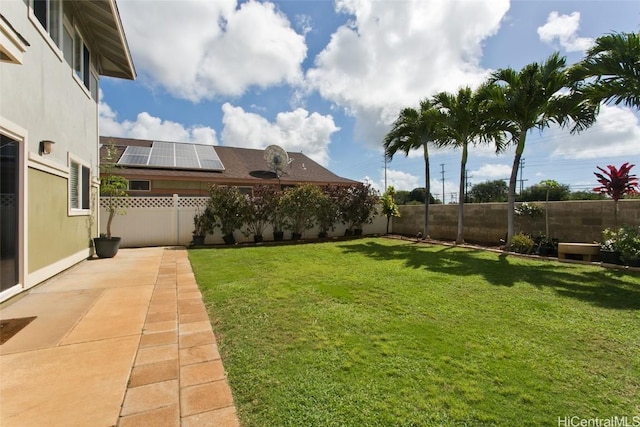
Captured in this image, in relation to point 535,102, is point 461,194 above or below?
below

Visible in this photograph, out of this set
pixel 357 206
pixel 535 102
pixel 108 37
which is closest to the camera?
pixel 108 37

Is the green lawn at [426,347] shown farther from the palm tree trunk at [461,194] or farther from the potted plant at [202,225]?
the potted plant at [202,225]

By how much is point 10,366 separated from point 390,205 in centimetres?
1316

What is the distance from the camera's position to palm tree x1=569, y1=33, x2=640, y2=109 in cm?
588

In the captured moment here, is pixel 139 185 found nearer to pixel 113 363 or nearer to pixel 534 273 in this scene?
pixel 113 363

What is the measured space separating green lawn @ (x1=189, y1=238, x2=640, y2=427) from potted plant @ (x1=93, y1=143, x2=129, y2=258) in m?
4.01

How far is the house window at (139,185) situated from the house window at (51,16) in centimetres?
934

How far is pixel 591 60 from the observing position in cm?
649

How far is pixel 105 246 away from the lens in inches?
299

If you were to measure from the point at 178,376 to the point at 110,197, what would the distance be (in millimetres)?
9056

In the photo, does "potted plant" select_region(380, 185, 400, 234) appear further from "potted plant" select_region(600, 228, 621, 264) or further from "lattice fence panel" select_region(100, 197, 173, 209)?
"lattice fence panel" select_region(100, 197, 173, 209)

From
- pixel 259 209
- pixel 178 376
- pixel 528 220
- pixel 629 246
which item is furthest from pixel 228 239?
pixel 629 246

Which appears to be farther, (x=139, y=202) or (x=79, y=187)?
(x=139, y=202)

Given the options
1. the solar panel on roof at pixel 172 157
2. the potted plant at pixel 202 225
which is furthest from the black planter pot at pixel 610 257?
the solar panel on roof at pixel 172 157
